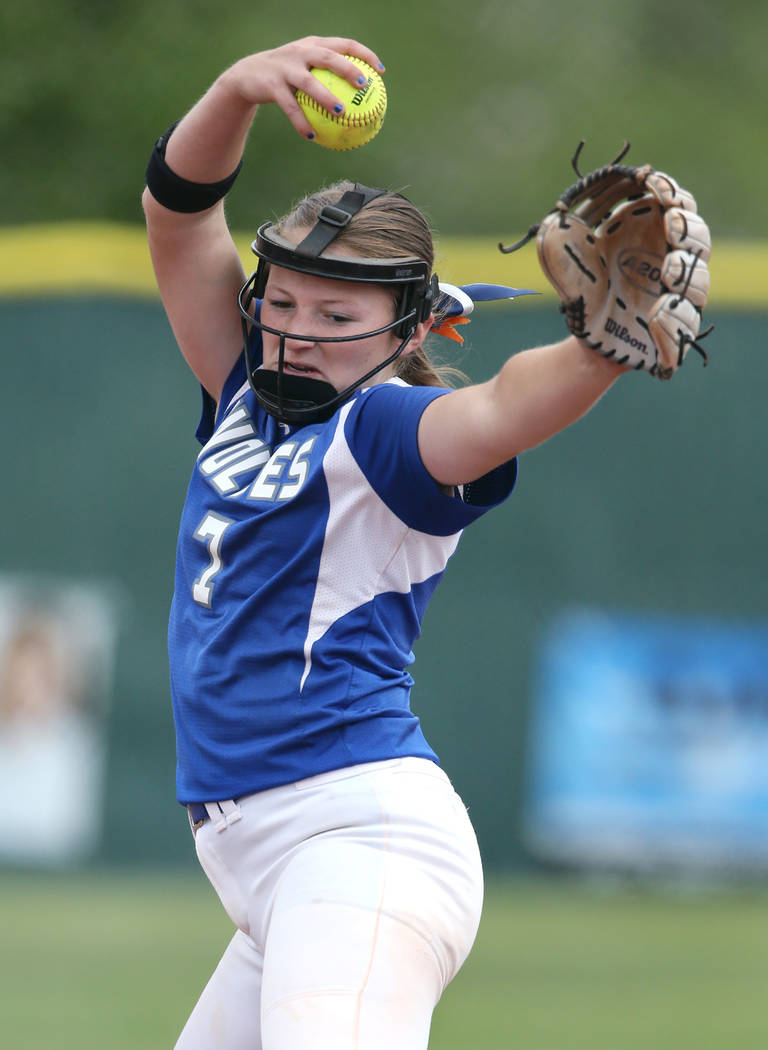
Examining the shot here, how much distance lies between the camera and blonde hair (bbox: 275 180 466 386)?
2.77m

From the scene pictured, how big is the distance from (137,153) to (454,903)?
1318cm

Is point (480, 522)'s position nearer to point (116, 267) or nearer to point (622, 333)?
point (116, 267)

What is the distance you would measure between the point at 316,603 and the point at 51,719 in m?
4.83

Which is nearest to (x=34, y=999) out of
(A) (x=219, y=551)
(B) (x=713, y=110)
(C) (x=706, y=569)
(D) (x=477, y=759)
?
(D) (x=477, y=759)

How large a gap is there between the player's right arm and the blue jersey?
50 cm

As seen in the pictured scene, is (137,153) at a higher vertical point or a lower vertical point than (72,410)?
higher

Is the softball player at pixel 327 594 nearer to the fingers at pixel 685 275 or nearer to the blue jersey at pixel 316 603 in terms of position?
the blue jersey at pixel 316 603

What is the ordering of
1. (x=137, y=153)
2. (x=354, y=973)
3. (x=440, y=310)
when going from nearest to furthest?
(x=354, y=973) < (x=440, y=310) < (x=137, y=153)

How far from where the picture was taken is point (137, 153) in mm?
14750

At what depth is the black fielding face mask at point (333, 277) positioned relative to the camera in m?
2.69

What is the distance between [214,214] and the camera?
119 inches

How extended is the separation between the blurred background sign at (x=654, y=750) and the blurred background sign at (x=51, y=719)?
6.63ft

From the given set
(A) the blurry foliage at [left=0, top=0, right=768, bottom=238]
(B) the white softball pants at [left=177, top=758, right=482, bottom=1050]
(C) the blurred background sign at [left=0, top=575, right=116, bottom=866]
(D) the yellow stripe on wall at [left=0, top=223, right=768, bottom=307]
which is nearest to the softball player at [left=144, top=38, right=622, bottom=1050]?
(B) the white softball pants at [left=177, top=758, right=482, bottom=1050]

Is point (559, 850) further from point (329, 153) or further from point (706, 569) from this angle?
point (329, 153)
